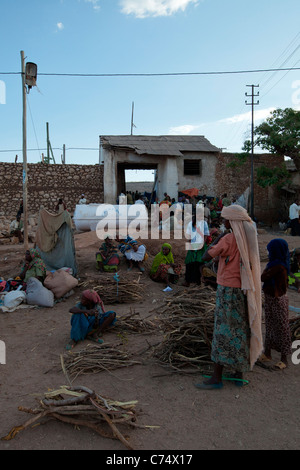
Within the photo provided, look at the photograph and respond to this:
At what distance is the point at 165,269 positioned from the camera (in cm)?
762

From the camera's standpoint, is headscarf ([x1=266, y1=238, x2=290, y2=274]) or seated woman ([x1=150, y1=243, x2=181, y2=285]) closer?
headscarf ([x1=266, y1=238, x2=290, y2=274])

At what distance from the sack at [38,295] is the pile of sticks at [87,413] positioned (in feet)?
12.5

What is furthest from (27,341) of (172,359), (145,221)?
(145,221)

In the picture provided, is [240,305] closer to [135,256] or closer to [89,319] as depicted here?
[89,319]

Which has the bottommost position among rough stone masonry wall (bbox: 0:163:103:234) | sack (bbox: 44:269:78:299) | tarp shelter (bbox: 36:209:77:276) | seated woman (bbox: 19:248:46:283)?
sack (bbox: 44:269:78:299)

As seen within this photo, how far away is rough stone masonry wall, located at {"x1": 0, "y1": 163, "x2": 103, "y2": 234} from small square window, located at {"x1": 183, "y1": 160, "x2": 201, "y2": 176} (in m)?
4.17

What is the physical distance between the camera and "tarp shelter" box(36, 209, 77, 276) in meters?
8.16

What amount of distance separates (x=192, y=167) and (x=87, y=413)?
16.1 metres

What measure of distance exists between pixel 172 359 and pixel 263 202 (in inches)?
613

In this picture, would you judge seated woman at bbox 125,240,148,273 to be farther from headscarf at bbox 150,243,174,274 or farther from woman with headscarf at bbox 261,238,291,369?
woman with headscarf at bbox 261,238,291,369

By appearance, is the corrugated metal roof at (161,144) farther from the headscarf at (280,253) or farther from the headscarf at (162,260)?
the headscarf at (280,253)

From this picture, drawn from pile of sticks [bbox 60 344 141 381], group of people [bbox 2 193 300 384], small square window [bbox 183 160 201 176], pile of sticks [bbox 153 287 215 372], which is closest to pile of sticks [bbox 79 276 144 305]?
group of people [bbox 2 193 300 384]

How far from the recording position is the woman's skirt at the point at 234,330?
10.5ft

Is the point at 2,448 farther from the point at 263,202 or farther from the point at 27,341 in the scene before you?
the point at 263,202
